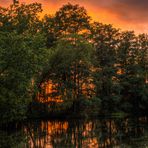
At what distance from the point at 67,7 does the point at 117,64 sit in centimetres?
2014

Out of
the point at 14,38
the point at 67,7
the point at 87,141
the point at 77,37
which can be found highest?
the point at 67,7

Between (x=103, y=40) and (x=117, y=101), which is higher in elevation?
(x=103, y=40)

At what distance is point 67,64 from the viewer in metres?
80.8

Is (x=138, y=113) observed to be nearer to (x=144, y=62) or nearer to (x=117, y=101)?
(x=117, y=101)

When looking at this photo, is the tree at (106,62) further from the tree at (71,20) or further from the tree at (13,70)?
the tree at (13,70)

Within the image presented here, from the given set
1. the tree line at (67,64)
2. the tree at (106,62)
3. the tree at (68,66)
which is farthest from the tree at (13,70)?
the tree at (106,62)

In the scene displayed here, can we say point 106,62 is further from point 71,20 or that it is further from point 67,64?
point 67,64

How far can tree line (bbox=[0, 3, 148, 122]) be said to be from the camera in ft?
155

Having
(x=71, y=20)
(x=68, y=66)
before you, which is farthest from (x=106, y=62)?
(x=68, y=66)

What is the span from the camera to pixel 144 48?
10219 cm

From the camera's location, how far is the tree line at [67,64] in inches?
1864

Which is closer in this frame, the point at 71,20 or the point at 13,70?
the point at 13,70

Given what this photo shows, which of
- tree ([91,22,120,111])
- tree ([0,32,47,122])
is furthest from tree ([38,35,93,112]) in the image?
tree ([0,32,47,122])

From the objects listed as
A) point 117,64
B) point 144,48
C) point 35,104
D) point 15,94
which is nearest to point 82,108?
point 35,104
